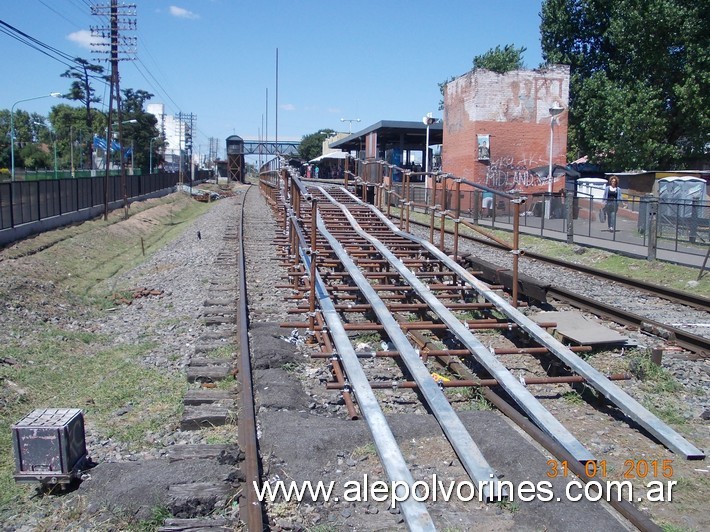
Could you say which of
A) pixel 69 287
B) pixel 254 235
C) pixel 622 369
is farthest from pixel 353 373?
pixel 254 235

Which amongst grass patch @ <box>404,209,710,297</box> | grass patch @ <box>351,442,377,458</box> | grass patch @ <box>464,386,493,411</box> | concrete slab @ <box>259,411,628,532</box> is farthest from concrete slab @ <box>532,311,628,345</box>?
Result: grass patch @ <box>404,209,710,297</box>

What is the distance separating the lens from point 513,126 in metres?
36.8

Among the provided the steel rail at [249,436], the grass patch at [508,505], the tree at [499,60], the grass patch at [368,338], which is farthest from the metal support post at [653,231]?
the tree at [499,60]

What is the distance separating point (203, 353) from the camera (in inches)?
328

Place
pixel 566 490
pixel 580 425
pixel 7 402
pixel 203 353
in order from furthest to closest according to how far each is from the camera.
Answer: pixel 203 353 < pixel 7 402 < pixel 580 425 < pixel 566 490

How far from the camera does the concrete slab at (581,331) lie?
796 cm

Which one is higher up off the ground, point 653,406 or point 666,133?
point 666,133

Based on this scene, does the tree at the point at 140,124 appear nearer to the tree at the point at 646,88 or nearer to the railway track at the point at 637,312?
the tree at the point at 646,88

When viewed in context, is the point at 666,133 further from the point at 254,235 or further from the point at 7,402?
the point at 7,402

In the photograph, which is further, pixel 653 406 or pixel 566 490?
pixel 653 406

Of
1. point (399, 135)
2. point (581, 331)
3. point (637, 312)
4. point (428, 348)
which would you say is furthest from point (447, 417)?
point (399, 135)

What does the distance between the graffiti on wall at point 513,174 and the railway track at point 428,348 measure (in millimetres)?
Answer: 23413

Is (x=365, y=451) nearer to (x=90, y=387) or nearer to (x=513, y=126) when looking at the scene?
(x=90, y=387)

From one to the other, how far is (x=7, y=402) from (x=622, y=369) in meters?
6.43
